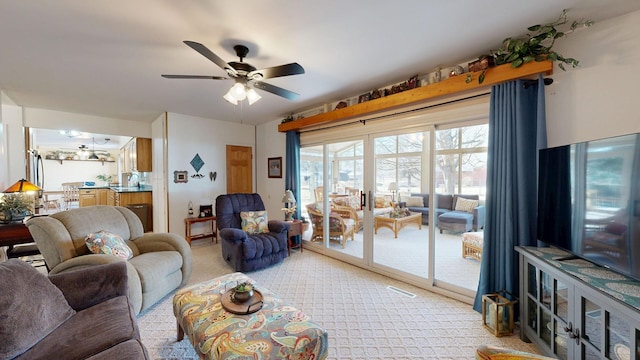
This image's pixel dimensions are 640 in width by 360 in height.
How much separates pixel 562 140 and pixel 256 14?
262cm

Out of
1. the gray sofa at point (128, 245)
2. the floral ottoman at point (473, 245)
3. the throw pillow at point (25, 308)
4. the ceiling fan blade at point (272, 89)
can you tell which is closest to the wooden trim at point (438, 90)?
the ceiling fan blade at point (272, 89)

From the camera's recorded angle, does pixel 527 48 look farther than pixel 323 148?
No

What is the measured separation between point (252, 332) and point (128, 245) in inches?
91.0

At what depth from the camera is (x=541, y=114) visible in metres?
2.08

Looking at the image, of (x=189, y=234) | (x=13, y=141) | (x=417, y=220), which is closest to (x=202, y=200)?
(x=189, y=234)

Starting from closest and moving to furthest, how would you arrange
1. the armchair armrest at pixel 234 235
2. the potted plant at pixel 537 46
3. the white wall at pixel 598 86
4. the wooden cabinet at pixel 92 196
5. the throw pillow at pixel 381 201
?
the white wall at pixel 598 86
the potted plant at pixel 537 46
the armchair armrest at pixel 234 235
the throw pillow at pixel 381 201
the wooden cabinet at pixel 92 196

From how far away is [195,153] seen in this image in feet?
15.9

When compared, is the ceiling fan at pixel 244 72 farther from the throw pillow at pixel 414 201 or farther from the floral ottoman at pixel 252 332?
the throw pillow at pixel 414 201

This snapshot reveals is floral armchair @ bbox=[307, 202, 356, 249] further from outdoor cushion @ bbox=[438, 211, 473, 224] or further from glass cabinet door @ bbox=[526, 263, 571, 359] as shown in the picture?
glass cabinet door @ bbox=[526, 263, 571, 359]

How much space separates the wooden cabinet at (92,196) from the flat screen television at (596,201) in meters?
8.84

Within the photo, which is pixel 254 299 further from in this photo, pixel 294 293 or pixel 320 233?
pixel 320 233

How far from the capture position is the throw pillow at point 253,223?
3.83 m

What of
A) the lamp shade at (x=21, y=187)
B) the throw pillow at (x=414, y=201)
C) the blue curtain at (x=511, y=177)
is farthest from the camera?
the throw pillow at (x=414, y=201)

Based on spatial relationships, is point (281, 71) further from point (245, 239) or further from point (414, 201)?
point (414, 201)
